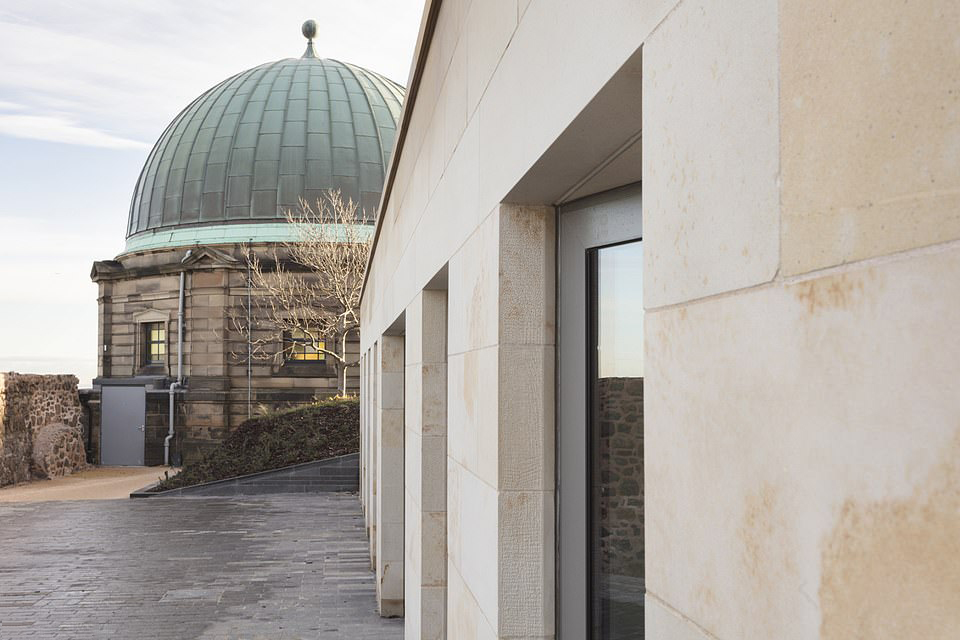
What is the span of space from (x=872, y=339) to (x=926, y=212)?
12cm

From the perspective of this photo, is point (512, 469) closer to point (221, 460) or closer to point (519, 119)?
point (519, 119)

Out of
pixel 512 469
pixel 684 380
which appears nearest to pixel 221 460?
pixel 512 469

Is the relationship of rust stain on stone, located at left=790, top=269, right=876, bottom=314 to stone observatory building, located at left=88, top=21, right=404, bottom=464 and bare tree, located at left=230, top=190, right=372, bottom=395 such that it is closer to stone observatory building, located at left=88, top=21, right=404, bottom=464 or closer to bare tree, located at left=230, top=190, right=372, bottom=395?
bare tree, located at left=230, top=190, right=372, bottom=395

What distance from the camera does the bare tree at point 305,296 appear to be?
1180 inches

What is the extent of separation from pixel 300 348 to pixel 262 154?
286 inches

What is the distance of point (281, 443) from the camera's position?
24.3m

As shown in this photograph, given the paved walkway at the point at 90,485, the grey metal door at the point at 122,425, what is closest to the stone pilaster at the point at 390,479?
the paved walkway at the point at 90,485

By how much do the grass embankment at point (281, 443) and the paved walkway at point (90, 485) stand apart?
8.19 ft

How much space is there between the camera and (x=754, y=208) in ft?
3.65

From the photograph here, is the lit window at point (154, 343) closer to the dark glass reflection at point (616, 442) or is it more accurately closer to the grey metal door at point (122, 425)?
the grey metal door at point (122, 425)

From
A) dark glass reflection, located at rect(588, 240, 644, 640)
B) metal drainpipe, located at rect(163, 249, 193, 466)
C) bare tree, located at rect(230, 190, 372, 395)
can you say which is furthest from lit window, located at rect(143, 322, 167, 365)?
dark glass reflection, located at rect(588, 240, 644, 640)

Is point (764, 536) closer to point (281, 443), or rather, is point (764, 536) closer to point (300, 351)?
point (281, 443)

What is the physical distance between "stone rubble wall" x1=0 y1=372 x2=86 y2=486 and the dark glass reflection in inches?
1139

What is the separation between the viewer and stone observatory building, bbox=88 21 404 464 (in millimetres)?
30984
